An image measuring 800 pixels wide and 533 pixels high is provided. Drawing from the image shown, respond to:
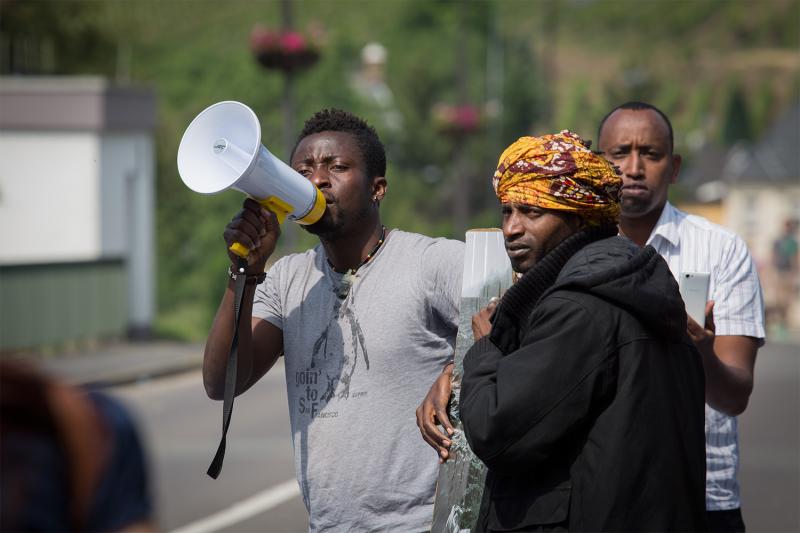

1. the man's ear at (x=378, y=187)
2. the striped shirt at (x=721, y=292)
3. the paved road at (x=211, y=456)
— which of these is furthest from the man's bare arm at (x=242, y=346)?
the paved road at (x=211, y=456)

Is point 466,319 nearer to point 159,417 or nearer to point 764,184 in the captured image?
point 159,417

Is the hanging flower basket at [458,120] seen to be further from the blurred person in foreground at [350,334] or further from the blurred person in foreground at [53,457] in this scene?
the blurred person in foreground at [53,457]

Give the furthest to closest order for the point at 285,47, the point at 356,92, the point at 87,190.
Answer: the point at 356,92 → the point at 285,47 → the point at 87,190

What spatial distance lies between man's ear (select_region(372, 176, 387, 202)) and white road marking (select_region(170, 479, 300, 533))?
491 cm

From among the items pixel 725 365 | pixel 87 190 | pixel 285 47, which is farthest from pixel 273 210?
pixel 285 47

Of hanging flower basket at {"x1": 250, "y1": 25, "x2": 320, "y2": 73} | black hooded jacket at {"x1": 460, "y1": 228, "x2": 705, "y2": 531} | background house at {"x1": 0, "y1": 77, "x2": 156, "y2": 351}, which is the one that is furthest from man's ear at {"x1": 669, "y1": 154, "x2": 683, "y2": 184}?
hanging flower basket at {"x1": 250, "y1": 25, "x2": 320, "y2": 73}

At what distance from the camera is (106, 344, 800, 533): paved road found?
8.78m

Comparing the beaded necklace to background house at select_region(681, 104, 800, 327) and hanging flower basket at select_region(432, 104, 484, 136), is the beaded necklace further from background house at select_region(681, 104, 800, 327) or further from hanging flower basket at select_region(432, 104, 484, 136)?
background house at select_region(681, 104, 800, 327)

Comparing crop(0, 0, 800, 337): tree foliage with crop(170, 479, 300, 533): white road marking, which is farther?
crop(0, 0, 800, 337): tree foliage

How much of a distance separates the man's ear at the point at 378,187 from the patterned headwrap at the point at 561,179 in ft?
2.82

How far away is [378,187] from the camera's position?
3.86m

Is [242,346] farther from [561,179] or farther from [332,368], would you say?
[561,179]

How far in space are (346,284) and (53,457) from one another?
6.92 feet

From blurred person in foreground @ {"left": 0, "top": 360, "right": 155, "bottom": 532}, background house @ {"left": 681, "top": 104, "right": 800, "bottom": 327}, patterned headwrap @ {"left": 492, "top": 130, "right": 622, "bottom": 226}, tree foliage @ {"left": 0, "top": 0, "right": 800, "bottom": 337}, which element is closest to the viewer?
blurred person in foreground @ {"left": 0, "top": 360, "right": 155, "bottom": 532}
